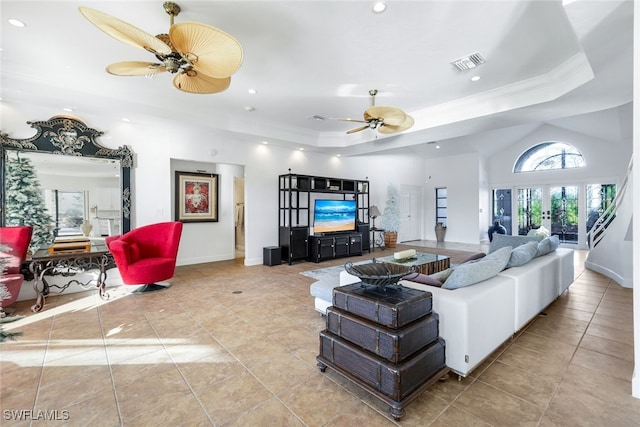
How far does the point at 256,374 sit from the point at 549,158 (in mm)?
10509

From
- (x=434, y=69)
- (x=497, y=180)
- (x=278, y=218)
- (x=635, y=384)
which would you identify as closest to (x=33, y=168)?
(x=278, y=218)

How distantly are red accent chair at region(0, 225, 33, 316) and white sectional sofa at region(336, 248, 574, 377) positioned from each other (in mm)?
3937

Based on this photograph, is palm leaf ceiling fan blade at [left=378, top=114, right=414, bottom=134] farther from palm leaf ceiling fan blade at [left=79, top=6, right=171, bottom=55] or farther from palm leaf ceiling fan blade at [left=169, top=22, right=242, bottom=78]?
palm leaf ceiling fan blade at [left=79, top=6, right=171, bottom=55]

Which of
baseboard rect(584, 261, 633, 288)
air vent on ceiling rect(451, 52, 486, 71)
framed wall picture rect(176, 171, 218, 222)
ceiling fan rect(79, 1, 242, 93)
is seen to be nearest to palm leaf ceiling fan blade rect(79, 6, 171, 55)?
ceiling fan rect(79, 1, 242, 93)

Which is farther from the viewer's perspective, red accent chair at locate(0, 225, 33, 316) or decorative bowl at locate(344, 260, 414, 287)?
red accent chair at locate(0, 225, 33, 316)

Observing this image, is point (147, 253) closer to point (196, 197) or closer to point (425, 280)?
point (196, 197)

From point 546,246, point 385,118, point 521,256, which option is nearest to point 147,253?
point 385,118

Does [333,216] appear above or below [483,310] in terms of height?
above

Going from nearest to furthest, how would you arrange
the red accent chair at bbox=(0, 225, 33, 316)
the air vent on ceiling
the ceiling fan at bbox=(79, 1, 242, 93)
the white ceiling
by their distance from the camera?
1. the ceiling fan at bbox=(79, 1, 242, 93)
2. the white ceiling
3. the air vent on ceiling
4. the red accent chair at bbox=(0, 225, 33, 316)

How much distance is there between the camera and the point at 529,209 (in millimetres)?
9219

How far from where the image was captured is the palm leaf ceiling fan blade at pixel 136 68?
8.15 ft

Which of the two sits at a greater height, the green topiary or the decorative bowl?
the green topiary

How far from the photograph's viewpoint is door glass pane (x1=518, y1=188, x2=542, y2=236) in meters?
9.01

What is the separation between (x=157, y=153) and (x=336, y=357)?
4.86 m
